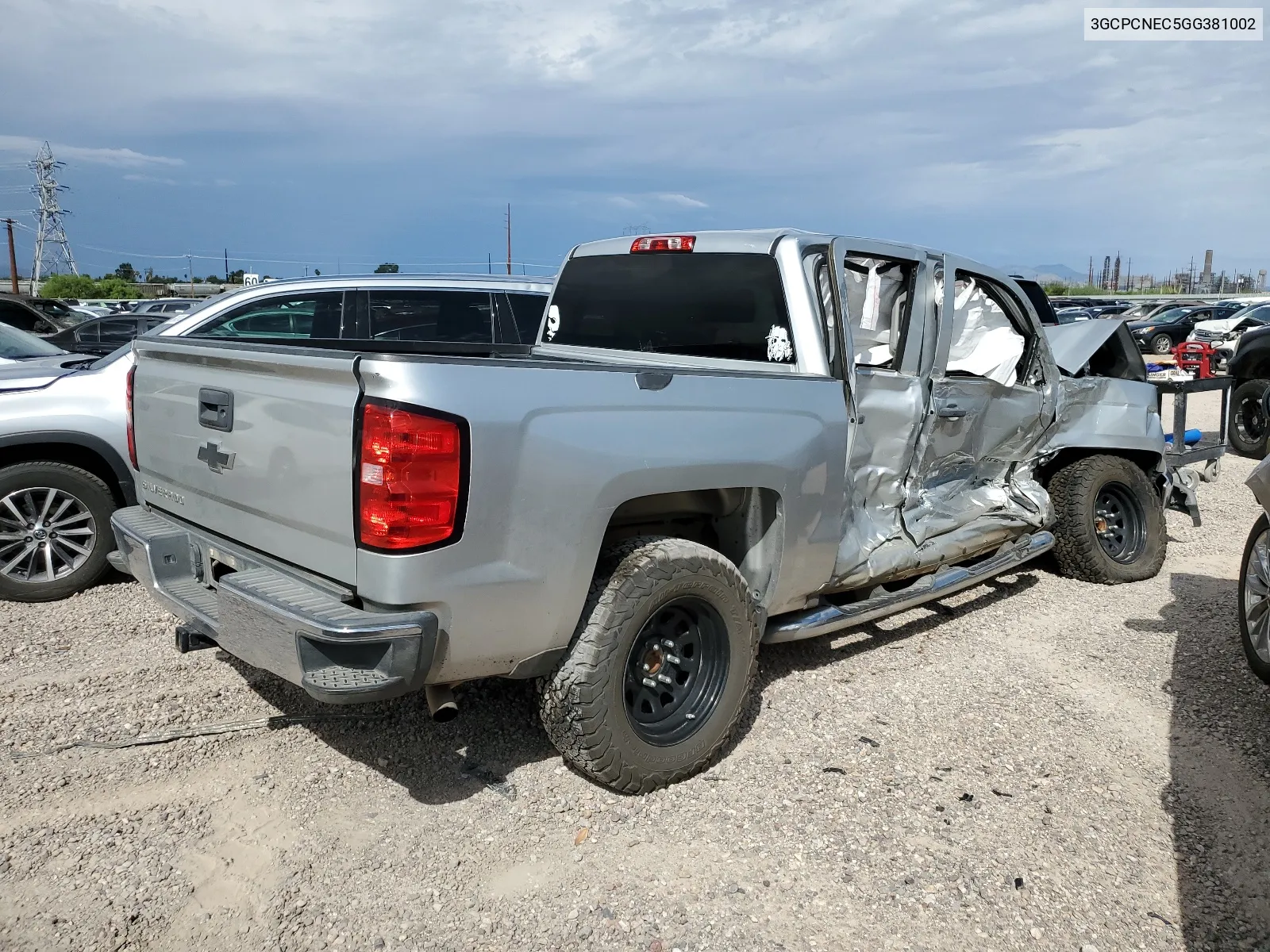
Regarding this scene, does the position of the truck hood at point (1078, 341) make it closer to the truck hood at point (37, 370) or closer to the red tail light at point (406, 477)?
the red tail light at point (406, 477)

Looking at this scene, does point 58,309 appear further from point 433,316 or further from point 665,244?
point 665,244

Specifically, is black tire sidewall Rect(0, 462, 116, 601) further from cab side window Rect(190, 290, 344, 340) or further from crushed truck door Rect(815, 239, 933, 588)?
crushed truck door Rect(815, 239, 933, 588)

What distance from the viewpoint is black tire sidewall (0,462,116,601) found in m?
5.36

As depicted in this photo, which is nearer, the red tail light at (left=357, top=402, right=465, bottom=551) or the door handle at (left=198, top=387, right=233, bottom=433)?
the red tail light at (left=357, top=402, right=465, bottom=551)

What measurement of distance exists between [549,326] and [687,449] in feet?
6.34

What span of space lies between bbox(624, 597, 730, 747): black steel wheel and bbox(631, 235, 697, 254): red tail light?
1751 millimetres

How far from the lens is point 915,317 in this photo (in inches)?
183

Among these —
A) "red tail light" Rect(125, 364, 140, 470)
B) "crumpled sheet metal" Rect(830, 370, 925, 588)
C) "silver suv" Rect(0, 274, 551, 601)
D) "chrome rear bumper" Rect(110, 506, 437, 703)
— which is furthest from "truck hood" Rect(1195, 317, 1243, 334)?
"chrome rear bumper" Rect(110, 506, 437, 703)

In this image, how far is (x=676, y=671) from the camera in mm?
3699

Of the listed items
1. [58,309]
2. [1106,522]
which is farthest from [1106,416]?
[58,309]

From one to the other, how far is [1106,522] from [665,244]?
12.0ft

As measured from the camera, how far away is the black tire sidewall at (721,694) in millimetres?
3307

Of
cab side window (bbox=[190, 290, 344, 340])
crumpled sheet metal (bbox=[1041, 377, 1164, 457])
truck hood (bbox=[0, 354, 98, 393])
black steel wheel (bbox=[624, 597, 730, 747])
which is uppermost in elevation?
cab side window (bbox=[190, 290, 344, 340])

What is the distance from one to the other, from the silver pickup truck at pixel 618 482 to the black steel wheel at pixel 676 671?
0.01 metres
